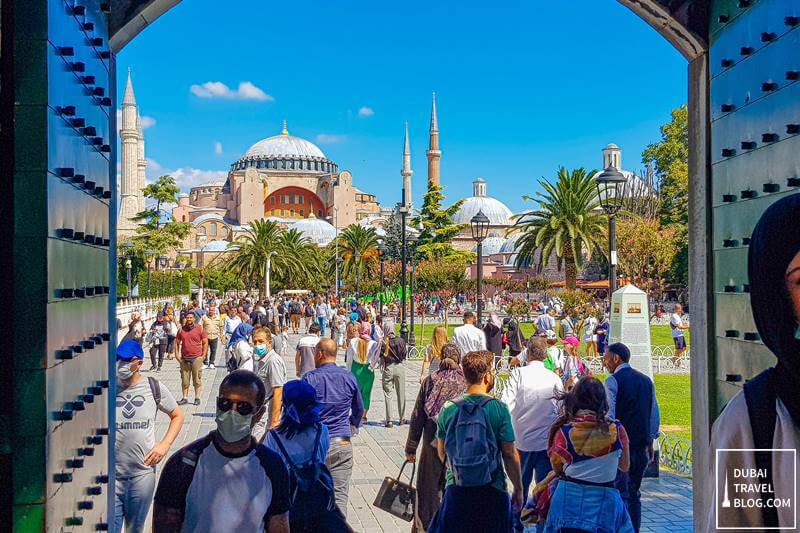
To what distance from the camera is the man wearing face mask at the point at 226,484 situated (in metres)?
2.97

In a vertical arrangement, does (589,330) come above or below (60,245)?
below

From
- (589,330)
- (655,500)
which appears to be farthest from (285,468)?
(589,330)

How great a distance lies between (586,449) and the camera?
12.3 feet

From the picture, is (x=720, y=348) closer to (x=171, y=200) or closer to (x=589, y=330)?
(x=589, y=330)

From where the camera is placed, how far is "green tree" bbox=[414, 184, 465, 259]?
200ft

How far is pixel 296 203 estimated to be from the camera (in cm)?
10338

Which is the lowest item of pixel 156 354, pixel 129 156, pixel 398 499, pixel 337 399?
pixel 156 354

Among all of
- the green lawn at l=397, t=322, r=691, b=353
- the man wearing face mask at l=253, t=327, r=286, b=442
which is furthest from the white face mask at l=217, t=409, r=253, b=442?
the green lawn at l=397, t=322, r=691, b=353

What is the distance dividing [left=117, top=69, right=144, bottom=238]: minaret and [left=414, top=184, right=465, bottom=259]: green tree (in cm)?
2440

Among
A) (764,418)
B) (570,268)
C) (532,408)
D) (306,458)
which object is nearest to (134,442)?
(306,458)

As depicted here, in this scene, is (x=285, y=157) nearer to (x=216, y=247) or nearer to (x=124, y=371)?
(x=216, y=247)

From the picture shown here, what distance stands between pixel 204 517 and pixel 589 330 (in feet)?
59.1

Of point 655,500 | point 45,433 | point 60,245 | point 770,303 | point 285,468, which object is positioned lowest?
point 655,500

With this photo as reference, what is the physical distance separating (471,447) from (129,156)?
69.6m
